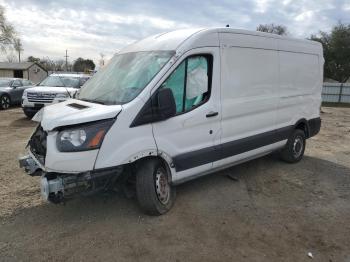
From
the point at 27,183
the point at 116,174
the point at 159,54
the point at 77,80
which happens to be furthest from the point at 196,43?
the point at 77,80

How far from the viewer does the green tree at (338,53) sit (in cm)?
3725

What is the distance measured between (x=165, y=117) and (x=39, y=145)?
→ 1566 millimetres

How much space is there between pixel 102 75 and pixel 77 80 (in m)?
10.1

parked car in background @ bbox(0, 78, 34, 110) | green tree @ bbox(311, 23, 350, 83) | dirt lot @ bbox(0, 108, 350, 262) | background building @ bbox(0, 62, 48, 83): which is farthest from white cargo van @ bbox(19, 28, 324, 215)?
background building @ bbox(0, 62, 48, 83)

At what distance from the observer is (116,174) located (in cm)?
436

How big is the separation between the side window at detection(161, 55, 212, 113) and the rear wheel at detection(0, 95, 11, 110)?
15.5 meters

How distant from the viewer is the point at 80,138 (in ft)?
13.6

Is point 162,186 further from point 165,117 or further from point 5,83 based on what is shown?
point 5,83

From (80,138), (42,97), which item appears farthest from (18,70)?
(80,138)

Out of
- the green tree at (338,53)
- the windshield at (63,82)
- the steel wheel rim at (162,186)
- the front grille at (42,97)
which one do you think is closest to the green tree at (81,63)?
the green tree at (338,53)

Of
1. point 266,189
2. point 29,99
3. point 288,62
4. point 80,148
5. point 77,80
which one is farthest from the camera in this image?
point 77,80

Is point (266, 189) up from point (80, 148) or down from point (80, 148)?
down

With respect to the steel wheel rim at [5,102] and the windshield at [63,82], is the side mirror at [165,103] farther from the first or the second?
the steel wheel rim at [5,102]

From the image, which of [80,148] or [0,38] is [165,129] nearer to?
[80,148]
